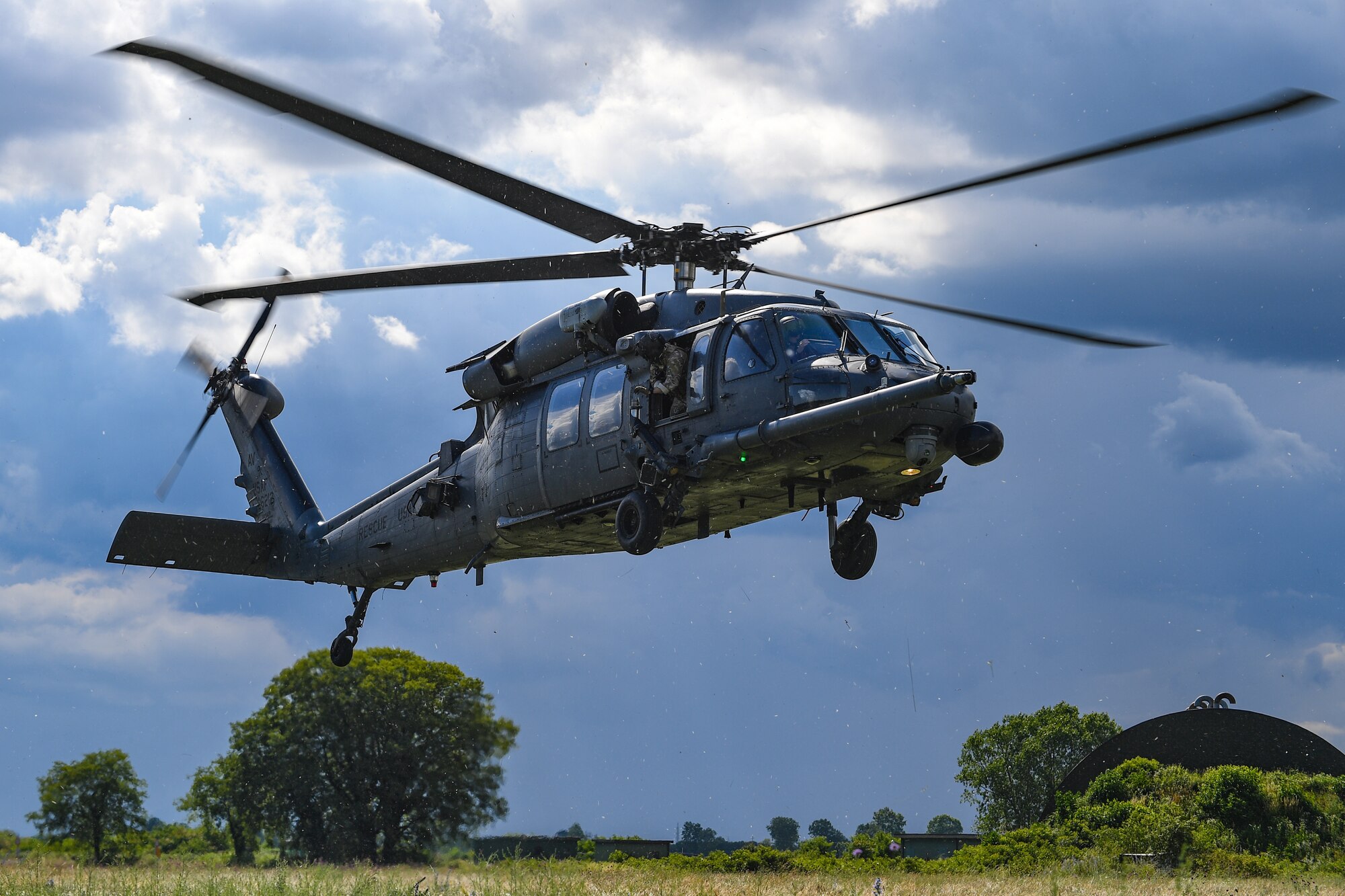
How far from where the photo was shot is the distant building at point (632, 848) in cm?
1830

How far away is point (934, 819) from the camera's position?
35.4 metres

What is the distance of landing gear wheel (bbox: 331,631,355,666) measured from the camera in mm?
19656

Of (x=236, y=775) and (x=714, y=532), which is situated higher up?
(x=714, y=532)

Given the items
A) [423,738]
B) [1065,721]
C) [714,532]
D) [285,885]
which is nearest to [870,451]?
[714,532]

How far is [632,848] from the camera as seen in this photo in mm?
18781


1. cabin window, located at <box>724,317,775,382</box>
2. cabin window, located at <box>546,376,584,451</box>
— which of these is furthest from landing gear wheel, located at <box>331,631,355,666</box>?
cabin window, located at <box>724,317,775,382</box>

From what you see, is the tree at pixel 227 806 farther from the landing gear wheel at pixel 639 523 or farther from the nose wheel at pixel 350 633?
the landing gear wheel at pixel 639 523

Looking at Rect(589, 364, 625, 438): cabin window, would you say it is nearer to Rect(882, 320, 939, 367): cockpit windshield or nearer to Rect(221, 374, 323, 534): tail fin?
Rect(882, 320, 939, 367): cockpit windshield

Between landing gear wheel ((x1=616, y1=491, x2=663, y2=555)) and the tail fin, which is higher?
the tail fin

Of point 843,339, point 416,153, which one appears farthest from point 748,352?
point 416,153

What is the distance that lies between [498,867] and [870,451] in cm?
574

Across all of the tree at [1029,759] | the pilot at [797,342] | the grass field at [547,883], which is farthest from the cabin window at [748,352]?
the tree at [1029,759]

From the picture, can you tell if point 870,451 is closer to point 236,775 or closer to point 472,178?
point 472,178

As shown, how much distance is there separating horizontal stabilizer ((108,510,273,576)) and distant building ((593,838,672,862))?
7747 millimetres
